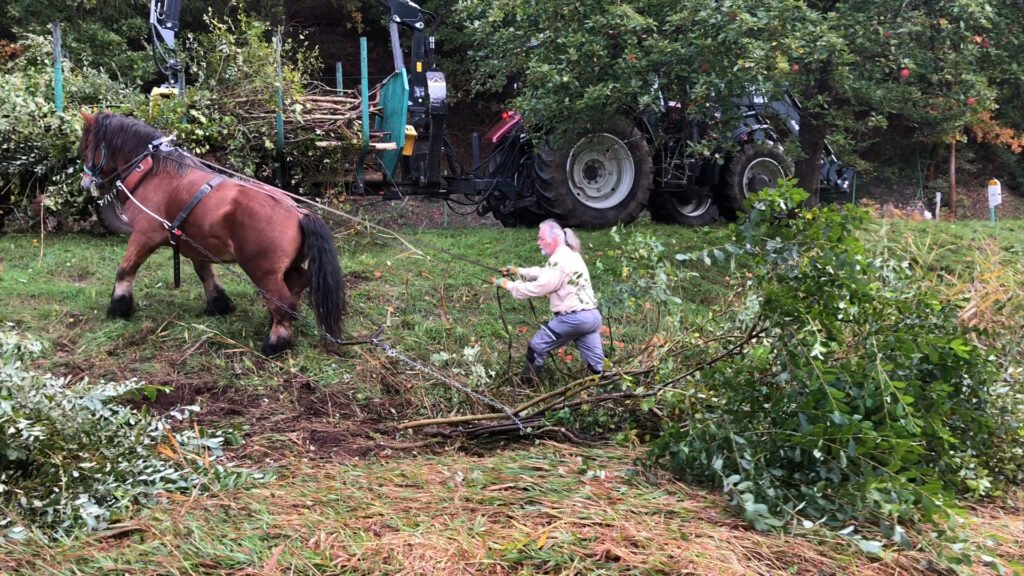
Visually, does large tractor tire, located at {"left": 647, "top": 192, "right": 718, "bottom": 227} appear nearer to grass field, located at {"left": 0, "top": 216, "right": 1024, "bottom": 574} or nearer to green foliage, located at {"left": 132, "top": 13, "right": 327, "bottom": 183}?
grass field, located at {"left": 0, "top": 216, "right": 1024, "bottom": 574}

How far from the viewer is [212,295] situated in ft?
21.4

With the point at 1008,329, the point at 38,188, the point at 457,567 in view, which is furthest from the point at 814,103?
the point at 38,188

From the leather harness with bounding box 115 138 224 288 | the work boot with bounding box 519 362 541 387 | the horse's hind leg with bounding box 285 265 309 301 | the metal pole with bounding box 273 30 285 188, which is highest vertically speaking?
the metal pole with bounding box 273 30 285 188

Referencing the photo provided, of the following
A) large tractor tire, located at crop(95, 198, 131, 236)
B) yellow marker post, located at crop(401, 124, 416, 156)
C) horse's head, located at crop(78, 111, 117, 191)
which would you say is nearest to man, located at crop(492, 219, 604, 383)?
horse's head, located at crop(78, 111, 117, 191)

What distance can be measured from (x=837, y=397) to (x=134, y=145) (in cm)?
553

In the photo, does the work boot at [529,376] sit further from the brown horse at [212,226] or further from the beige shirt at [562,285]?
the brown horse at [212,226]

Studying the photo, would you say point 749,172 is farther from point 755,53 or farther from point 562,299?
point 562,299

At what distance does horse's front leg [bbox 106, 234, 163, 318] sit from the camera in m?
6.20

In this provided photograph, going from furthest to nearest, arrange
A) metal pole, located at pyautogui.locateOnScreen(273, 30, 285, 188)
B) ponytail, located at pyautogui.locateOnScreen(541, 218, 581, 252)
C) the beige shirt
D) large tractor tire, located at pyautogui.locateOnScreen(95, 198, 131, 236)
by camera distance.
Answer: large tractor tire, located at pyautogui.locateOnScreen(95, 198, 131, 236) → metal pole, located at pyautogui.locateOnScreen(273, 30, 285, 188) → ponytail, located at pyautogui.locateOnScreen(541, 218, 581, 252) → the beige shirt

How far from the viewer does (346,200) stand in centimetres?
898

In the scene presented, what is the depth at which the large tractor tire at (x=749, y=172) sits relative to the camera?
1091 centimetres

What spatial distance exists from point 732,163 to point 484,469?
8.12 metres

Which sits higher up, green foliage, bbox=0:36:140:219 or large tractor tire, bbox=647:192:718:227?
green foliage, bbox=0:36:140:219

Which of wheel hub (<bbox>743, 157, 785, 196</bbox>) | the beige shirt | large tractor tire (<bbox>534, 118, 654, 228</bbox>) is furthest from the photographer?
wheel hub (<bbox>743, 157, 785, 196</bbox>)
